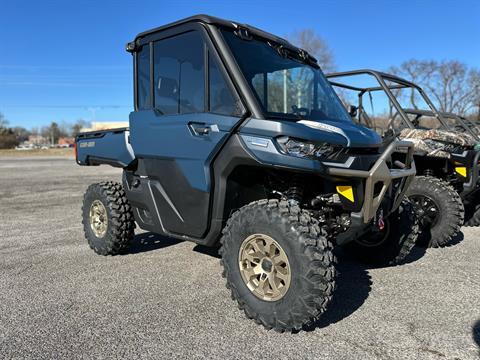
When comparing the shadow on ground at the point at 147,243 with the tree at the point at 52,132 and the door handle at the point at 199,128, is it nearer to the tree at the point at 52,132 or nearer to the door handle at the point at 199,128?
the door handle at the point at 199,128

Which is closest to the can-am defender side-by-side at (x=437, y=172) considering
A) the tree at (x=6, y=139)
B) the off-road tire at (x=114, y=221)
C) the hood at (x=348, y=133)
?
the hood at (x=348, y=133)

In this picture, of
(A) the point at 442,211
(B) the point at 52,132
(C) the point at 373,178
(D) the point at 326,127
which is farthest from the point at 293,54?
(B) the point at 52,132

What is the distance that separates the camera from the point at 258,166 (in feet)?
11.1

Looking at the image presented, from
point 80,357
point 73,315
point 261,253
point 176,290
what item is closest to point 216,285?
point 176,290

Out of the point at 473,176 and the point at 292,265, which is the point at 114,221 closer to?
the point at 292,265

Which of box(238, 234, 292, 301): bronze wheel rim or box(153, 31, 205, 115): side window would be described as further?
box(153, 31, 205, 115): side window

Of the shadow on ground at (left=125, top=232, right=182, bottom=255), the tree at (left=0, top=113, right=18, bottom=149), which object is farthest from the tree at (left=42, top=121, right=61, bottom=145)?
the shadow on ground at (left=125, top=232, right=182, bottom=255)

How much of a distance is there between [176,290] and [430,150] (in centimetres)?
400

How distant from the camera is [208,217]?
380 centimetres

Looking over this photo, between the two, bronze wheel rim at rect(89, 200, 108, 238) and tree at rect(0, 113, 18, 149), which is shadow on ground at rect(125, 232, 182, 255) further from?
tree at rect(0, 113, 18, 149)

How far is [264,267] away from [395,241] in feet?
6.65

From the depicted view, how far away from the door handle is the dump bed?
1143mm

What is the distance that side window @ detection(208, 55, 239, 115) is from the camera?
355cm

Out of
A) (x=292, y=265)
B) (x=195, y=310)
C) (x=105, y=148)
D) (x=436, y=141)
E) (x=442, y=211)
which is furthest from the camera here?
(x=436, y=141)
